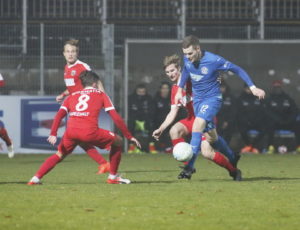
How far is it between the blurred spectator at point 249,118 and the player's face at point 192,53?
36.2 feet

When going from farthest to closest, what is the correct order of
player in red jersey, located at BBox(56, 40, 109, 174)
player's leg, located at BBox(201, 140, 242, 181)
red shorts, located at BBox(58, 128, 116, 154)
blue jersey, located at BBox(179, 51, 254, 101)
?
player in red jersey, located at BBox(56, 40, 109, 174) < player's leg, located at BBox(201, 140, 242, 181) < blue jersey, located at BBox(179, 51, 254, 101) < red shorts, located at BBox(58, 128, 116, 154)

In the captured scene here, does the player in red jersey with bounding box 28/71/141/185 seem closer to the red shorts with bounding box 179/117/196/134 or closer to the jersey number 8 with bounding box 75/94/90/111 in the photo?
the jersey number 8 with bounding box 75/94/90/111

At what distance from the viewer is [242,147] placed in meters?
23.0

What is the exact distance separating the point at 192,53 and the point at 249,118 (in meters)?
11.2

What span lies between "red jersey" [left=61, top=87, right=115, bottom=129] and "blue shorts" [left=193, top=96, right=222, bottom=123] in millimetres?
1248

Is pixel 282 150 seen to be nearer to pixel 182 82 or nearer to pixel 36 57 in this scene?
pixel 36 57

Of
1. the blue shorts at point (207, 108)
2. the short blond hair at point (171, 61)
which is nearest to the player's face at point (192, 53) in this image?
the blue shorts at point (207, 108)

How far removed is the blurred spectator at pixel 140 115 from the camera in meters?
22.7

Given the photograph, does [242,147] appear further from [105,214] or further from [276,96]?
[105,214]

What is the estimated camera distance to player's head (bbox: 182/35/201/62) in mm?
11859

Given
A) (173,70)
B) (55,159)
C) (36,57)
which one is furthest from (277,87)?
(55,159)

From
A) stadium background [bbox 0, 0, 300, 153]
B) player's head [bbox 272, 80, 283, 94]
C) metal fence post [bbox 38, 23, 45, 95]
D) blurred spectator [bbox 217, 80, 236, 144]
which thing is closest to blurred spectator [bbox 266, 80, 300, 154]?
player's head [bbox 272, 80, 283, 94]

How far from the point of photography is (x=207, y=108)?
468 inches

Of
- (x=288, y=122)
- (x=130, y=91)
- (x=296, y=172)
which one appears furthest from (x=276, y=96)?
(x=296, y=172)
